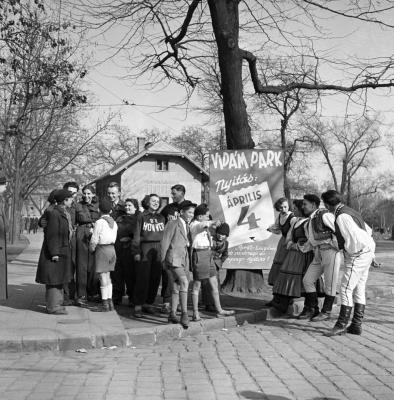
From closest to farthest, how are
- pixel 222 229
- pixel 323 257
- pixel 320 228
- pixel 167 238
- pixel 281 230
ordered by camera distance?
pixel 167 238, pixel 320 228, pixel 323 257, pixel 222 229, pixel 281 230

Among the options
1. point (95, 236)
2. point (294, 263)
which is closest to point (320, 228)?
point (294, 263)

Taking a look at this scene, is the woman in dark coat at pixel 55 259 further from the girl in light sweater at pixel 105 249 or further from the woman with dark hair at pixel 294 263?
the woman with dark hair at pixel 294 263

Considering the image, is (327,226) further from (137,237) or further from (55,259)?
(55,259)

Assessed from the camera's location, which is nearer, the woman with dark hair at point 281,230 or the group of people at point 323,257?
the group of people at point 323,257

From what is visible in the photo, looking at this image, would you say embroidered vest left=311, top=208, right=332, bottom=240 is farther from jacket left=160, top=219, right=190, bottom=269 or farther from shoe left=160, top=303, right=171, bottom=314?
shoe left=160, top=303, right=171, bottom=314

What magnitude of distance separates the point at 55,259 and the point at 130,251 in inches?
54.5

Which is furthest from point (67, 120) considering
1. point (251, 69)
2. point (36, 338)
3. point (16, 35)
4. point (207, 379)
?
point (207, 379)

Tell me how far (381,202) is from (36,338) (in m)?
126

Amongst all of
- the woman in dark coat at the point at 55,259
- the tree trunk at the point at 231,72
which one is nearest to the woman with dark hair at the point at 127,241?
the woman in dark coat at the point at 55,259

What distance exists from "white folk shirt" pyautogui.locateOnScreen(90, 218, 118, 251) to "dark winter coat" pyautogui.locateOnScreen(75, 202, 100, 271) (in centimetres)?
71

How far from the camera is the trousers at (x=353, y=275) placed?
7.20m

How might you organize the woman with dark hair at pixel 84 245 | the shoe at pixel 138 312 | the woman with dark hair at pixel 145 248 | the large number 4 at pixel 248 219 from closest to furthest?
the shoe at pixel 138 312 < the woman with dark hair at pixel 145 248 < the woman with dark hair at pixel 84 245 < the large number 4 at pixel 248 219

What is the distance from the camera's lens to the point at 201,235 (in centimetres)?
801

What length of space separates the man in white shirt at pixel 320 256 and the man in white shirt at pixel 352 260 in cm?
54
